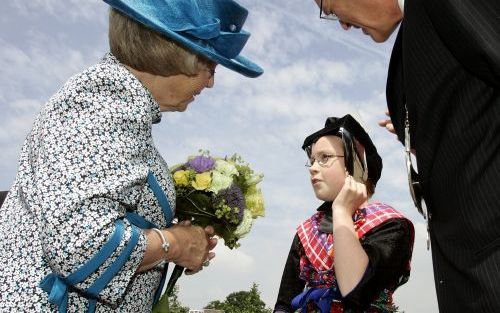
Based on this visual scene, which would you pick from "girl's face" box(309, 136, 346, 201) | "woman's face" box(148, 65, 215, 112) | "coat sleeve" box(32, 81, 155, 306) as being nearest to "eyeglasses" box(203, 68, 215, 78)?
"woman's face" box(148, 65, 215, 112)

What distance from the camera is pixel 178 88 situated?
2.99 metres

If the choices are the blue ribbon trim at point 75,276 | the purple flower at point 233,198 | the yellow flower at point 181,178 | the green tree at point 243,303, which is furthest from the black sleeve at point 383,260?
the green tree at point 243,303

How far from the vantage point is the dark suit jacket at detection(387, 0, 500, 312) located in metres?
1.89

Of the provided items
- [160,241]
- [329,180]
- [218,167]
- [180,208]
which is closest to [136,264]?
[160,241]

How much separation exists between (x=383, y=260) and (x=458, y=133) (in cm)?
203

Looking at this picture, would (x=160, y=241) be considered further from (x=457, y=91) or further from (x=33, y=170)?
(x=457, y=91)

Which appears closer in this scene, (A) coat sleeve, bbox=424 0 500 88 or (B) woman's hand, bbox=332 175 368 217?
(A) coat sleeve, bbox=424 0 500 88

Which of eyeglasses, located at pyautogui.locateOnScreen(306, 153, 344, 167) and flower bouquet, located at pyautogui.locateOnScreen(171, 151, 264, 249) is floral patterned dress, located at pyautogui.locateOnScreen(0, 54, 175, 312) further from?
eyeglasses, located at pyautogui.locateOnScreen(306, 153, 344, 167)

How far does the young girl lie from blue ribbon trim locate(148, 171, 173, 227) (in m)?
1.42

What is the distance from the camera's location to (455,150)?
2.07 meters

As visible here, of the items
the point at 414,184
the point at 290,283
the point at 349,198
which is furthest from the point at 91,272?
the point at 290,283

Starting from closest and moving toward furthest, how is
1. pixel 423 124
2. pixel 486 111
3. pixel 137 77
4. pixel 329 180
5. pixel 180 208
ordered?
pixel 486 111, pixel 423 124, pixel 137 77, pixel 180 208, pixel 329 180

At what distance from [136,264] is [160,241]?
0.62 feet

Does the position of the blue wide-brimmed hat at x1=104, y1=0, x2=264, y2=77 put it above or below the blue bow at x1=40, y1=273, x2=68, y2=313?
above
